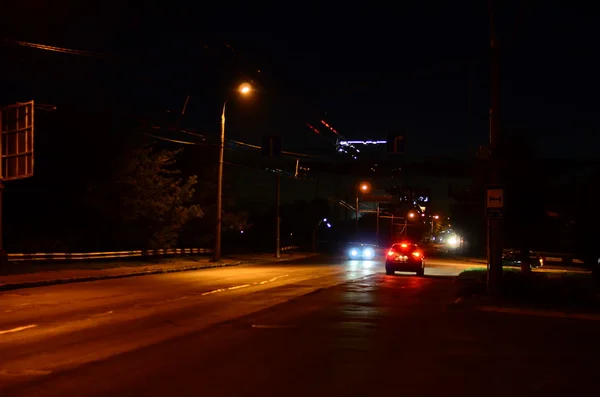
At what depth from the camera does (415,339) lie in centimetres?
1279

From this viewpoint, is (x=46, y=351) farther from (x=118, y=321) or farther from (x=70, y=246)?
(x=70, y=246)

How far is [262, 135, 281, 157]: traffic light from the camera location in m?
32.9

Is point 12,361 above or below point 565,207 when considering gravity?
below

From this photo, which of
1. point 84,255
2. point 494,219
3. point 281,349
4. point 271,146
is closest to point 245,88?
point 271,146

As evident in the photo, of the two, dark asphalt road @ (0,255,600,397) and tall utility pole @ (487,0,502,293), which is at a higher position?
tall utility pole @ (487,0,502,293)

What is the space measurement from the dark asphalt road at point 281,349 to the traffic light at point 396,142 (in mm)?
8720

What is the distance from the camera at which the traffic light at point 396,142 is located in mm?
27594

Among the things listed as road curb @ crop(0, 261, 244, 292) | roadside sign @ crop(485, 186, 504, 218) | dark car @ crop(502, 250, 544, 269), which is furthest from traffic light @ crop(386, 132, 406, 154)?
dark car @ crop(502, 250, 544, 269)

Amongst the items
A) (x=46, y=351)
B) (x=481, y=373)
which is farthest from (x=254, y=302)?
(x=481, y=373)

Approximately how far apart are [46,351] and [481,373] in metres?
6.36

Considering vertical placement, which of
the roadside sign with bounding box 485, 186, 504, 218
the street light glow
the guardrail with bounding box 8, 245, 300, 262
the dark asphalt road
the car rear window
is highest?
the street light glow

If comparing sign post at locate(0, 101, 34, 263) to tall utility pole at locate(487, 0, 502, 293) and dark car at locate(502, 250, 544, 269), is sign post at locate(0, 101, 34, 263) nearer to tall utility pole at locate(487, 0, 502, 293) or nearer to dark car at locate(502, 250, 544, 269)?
tall utility pole at locate(487, 0, 502, 293)

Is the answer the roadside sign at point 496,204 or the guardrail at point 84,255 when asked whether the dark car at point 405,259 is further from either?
the guardrail at point 84,255

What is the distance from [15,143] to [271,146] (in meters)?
10.7
